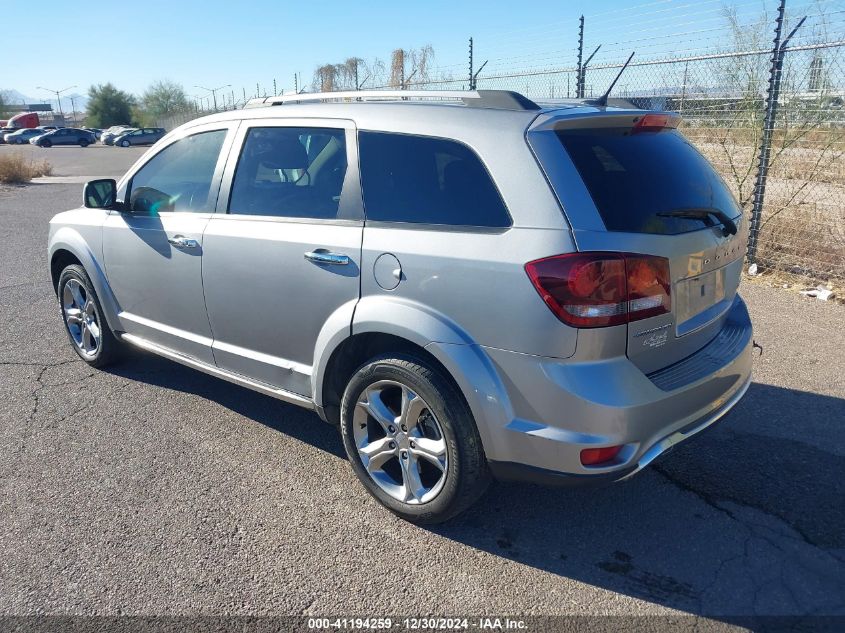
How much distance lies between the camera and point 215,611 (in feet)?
8.67

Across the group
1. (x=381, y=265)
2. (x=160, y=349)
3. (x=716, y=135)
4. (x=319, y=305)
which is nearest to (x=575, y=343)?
(x=381, y=265)

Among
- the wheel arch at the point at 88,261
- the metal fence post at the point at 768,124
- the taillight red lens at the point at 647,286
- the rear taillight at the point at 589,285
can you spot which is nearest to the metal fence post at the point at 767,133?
the metal fence post at the point at 768,124

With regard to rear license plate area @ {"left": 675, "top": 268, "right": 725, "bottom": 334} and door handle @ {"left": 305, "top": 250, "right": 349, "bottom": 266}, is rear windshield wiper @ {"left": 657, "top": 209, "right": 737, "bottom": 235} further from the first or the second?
door handle @ {"left": 305, "top": 250, "right": 349, "bottom": 266}

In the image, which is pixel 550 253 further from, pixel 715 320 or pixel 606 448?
pixel 715 320

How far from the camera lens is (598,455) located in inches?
103

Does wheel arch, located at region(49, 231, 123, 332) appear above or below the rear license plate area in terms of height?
below

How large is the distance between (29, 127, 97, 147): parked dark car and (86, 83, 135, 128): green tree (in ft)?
90.6

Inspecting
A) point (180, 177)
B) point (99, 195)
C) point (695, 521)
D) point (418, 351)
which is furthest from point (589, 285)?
point (99, 195)

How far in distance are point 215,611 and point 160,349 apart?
217 centimetres

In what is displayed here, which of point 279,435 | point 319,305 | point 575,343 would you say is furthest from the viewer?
point 279,435

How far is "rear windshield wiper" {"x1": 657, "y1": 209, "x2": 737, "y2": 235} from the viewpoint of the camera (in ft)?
9.39

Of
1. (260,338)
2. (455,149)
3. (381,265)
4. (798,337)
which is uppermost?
(455,149)

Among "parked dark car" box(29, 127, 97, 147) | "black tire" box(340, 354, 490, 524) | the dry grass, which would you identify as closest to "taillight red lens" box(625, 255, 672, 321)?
"black tire" box(340, 354, 490, 524)

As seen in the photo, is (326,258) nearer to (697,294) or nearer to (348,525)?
(348,525)
